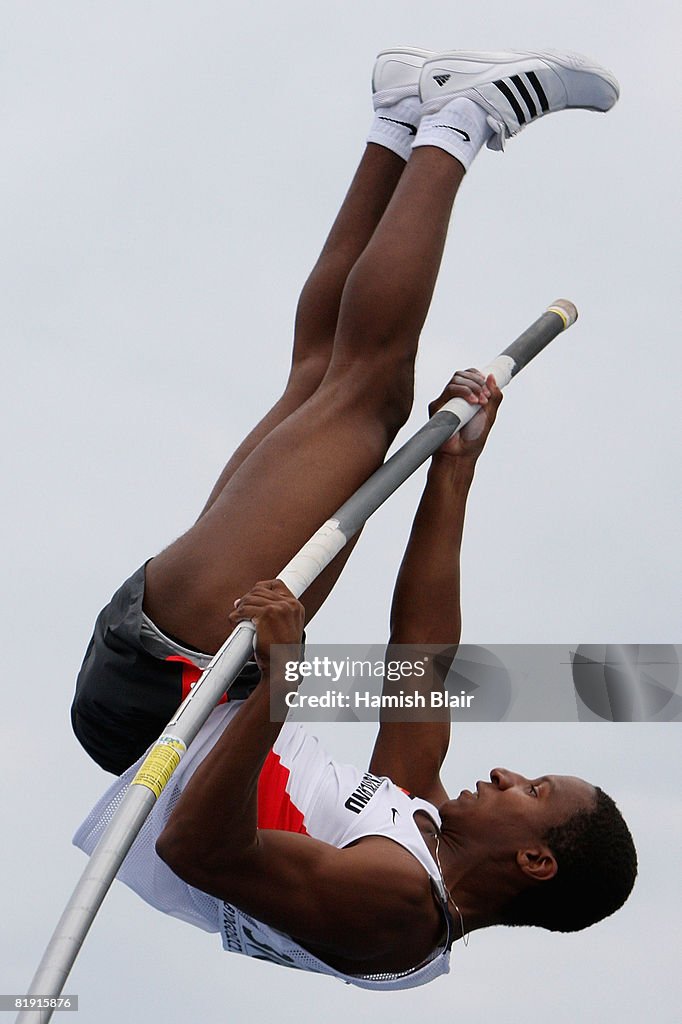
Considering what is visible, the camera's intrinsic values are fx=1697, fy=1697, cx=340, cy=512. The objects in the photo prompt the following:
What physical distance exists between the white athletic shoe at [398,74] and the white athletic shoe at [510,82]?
0.08m

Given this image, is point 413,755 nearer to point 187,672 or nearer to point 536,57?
point 187,672

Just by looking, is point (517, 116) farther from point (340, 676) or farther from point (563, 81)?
point (340, 676)

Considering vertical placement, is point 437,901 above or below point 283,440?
below

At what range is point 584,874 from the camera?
18.1 feet

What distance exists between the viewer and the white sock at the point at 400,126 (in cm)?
609

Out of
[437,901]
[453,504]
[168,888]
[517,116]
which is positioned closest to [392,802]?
[437,901]

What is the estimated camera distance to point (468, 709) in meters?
6.14

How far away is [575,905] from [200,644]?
1512 mm

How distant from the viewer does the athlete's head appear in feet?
18.1

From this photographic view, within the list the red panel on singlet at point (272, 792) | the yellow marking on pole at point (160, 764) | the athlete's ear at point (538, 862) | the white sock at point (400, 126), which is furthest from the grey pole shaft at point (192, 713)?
the athlete's ear at point (538, 862)

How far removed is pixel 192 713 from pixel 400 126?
101 inches

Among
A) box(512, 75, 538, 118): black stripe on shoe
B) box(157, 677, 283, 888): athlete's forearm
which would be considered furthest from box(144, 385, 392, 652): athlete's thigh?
box(512, 75, 538, 118): black stripe on shoe

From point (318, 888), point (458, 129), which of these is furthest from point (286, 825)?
point (458, 129)

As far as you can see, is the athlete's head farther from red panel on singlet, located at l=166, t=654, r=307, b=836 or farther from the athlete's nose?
red panel on singlet, located at l=166, t=654, r=307, b=836
